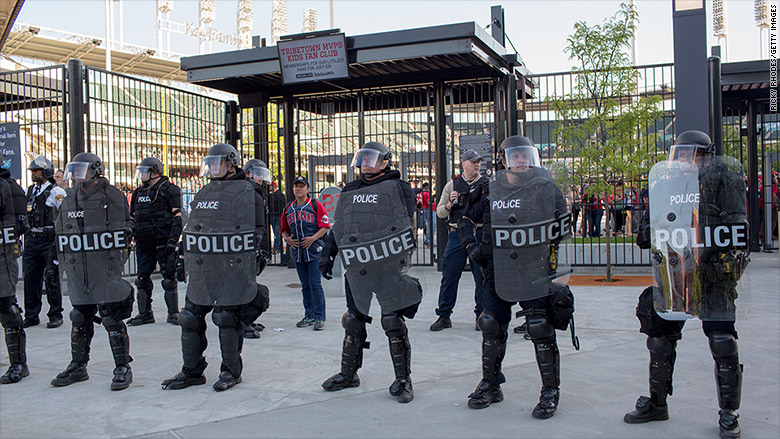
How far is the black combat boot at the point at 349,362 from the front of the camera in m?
4.67

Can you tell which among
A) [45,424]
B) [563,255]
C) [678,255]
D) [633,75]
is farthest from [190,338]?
[633,75]

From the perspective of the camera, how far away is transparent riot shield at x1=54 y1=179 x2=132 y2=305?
496cm

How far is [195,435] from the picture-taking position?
150 inches

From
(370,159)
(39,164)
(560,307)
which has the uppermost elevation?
(39,164)

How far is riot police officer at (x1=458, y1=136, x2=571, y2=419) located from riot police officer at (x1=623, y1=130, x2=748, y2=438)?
1.88 ft

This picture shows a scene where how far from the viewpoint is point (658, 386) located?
3877 mm

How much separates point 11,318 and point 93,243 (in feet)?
3.12

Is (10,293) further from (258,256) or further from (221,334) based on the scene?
(258,256)

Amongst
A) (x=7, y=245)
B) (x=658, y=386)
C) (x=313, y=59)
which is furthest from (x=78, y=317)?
(x=313, y=59)

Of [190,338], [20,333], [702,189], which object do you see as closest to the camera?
[702,189]

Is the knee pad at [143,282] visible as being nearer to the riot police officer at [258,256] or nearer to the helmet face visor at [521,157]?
the riot police officer at [258,256]

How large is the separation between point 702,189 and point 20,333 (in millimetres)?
5191

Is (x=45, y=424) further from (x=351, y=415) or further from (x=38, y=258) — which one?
(x=38, y=258)

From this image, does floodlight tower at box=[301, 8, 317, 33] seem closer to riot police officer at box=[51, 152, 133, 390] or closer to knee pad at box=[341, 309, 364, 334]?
riot police officer at box=[51, 152, 133, 390]
